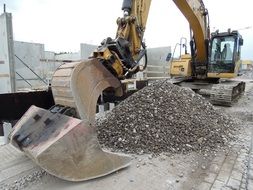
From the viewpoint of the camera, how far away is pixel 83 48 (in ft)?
30.9

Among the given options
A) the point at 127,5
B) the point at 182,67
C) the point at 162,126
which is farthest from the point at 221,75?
the point at 127,5

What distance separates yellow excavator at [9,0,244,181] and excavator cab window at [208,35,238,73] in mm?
4687

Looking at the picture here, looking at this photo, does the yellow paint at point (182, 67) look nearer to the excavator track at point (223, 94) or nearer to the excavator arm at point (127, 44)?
the excavator track at point (223, 94)

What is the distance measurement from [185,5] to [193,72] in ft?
10.1

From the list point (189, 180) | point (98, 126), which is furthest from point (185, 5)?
point (189, 180)

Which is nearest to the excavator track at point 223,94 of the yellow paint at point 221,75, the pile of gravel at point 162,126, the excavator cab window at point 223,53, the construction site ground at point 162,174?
the yellow paint at point 221,75

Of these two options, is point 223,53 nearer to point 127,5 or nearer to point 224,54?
point 224,54

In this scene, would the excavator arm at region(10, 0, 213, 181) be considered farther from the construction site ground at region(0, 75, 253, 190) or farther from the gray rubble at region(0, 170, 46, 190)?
the gray rubble at region(0, 170, 46, 190)

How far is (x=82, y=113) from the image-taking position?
9.83 feet

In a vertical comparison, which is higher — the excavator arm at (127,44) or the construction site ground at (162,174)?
the excavator arm at (127,44)

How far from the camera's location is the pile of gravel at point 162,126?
3.72 m

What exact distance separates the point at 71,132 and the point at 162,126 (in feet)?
6.02

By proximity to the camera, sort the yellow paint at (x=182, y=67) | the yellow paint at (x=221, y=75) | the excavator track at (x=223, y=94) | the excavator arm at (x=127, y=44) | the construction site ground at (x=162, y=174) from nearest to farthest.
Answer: the construction site ground at (x=162, y=174) < the excavator arm at (x=127, y=44) < the excavator track at (x=223, y=94) < the yellow paint at (x=221, y=75) < the yellow paint at (x=182, y=67)

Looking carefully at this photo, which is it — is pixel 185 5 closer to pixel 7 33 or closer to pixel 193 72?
pixel 193 72
